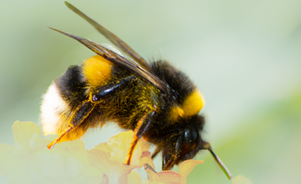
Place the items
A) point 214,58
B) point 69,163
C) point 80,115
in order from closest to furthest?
point 69,163
point 80,115
point 214,58

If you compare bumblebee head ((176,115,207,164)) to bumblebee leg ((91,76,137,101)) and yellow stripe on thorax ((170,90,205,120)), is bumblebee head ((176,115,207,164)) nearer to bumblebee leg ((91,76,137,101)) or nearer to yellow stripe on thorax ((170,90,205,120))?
yellow stripe on thorax ((170,90,205,120))

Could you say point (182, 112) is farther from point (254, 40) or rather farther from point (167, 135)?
point (254, 40)

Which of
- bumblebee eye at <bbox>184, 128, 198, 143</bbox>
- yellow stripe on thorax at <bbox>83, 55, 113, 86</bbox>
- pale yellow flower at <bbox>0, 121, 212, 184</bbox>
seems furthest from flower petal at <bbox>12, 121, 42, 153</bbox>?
bumblebee eye at <bbox>184, 128, 198, 143</bbox>

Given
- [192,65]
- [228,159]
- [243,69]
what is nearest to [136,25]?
[192,65]

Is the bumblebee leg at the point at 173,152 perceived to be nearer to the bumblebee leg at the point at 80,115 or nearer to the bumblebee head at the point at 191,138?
the bumblebee head at the point at 191,138

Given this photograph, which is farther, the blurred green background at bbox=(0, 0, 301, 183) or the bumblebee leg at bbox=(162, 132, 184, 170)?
the blurred green background at bbox=(0, 0, 301, 183)

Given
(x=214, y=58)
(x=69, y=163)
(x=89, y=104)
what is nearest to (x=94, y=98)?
(x=89, y=104)

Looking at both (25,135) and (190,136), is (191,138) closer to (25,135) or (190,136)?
(190,136)
